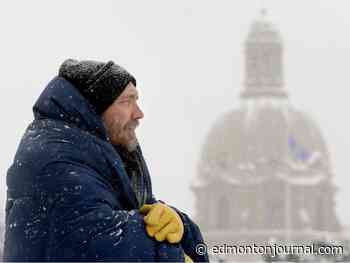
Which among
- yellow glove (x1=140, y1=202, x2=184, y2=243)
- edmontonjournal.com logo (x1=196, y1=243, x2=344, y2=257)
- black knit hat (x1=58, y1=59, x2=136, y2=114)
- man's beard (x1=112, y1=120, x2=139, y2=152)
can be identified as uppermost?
black knit hat (x1=58, y1=59, x2=136, y2=114)

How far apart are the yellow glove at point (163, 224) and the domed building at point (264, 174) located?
84.3 meters

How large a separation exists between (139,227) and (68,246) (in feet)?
0.62

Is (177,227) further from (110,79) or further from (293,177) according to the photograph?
(293,177)

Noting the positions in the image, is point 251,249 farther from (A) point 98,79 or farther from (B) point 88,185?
(B) point 88,185

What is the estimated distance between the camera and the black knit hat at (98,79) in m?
4.37

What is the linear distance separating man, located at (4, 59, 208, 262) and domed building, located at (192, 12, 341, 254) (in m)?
84.2

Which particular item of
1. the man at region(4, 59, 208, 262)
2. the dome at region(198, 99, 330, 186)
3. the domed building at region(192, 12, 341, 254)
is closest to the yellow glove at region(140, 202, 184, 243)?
the man at region(4, 59, 208, 262)

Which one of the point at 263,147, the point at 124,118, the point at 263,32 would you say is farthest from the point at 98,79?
the point at 263,32

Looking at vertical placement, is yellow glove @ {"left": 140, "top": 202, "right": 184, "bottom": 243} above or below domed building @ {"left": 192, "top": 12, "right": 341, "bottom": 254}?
above

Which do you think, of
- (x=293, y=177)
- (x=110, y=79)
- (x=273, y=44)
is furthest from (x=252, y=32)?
(x=110, y=79)

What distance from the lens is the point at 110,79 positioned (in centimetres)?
439

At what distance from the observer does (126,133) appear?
4.38 m

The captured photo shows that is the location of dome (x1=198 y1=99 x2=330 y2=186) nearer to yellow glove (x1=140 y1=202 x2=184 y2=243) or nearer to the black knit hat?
the black knit hat

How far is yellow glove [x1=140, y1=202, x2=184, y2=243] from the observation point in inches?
165
